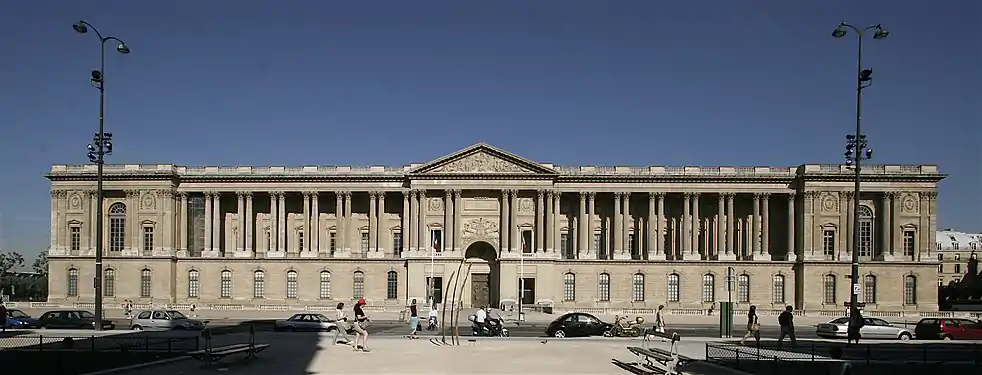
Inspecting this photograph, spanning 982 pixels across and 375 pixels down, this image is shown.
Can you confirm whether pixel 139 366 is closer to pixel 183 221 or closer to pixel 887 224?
pixel 183 221

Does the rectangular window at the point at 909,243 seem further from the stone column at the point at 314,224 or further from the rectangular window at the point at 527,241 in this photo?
the stone column at the point at 314,224

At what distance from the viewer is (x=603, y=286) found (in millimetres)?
76250

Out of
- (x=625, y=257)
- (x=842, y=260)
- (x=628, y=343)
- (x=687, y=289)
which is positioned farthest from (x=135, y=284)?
(x=842, y=260)

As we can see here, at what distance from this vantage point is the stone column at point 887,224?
73312mm

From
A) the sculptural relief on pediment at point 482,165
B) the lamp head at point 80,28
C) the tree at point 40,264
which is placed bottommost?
the tree at point 40,264

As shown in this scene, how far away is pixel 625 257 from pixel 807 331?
25981mm

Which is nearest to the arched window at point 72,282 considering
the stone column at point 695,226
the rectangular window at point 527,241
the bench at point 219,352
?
the rectangular window at point 527,241

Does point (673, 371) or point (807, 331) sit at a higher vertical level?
point (673, 371)

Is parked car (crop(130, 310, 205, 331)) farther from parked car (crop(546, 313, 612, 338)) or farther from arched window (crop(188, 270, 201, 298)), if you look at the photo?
arched window (crop(188, 270, 201, 298))

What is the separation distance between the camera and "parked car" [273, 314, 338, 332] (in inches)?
1779

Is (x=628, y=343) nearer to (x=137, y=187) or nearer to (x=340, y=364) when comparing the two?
(x=340, y=364)

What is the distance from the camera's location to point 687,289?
7556 cm

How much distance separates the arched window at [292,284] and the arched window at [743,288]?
41.0 m

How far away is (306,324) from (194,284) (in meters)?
36.9
